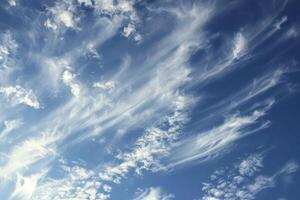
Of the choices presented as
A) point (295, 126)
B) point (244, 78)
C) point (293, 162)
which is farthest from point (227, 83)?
point (293, 162)

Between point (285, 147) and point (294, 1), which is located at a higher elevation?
point (294, 1)

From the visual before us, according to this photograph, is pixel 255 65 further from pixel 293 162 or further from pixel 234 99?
pixel 293 162

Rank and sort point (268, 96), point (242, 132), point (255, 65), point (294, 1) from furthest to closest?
point (242, 132) < point (268, 96) < point (255, 65) < point (294, 1)

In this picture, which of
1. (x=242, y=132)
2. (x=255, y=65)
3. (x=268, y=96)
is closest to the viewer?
(x=255, y=65)

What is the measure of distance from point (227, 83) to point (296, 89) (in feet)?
15.3

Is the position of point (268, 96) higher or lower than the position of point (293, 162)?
higher

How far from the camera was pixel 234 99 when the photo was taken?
1035 inches

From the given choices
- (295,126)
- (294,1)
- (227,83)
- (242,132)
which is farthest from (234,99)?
(294,1)

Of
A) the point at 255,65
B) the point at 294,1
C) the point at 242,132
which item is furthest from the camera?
the point at 242,132

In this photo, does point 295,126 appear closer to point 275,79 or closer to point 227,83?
point 275,79

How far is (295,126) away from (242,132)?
12.2ft

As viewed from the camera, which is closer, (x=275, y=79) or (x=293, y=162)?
(x=275, y=79)

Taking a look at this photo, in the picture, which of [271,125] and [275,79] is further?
[271,125]

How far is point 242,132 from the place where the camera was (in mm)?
28406
